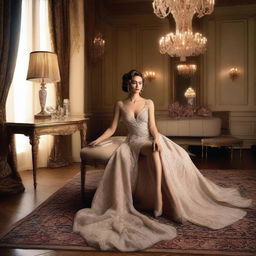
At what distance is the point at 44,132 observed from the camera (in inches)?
132

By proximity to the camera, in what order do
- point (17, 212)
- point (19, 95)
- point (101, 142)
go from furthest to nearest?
1. point (19, 95)
2. point (101, 142)
3. point (17, 212)

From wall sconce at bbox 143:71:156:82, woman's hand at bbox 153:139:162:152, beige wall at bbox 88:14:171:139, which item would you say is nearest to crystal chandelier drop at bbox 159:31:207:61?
wall sconce at bbox 143:71:156:82

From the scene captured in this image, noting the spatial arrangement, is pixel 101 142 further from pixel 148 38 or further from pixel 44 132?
pixel 148 38

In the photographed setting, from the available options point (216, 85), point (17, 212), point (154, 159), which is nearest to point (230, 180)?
point (154, 159)

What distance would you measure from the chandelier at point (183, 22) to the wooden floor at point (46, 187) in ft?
6.59

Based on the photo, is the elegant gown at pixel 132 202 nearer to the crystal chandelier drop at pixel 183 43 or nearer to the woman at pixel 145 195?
the woman at pixel 145 195

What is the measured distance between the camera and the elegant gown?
2.01 meters

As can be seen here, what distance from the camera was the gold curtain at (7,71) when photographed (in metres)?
3.07

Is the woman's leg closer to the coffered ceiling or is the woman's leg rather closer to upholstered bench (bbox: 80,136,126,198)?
upholstered bench (bbox: 80,136,126,198)

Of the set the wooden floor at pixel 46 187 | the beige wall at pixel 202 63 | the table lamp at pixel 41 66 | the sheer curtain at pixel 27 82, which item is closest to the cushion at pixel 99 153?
the wooden floor at pixel 46 187

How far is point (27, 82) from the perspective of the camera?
4270 millimetres

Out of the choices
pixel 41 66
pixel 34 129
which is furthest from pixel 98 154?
pixel 41 66

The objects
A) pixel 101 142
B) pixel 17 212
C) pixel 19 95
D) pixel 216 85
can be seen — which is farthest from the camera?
pixel 216 85

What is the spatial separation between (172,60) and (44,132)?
4.48 m
